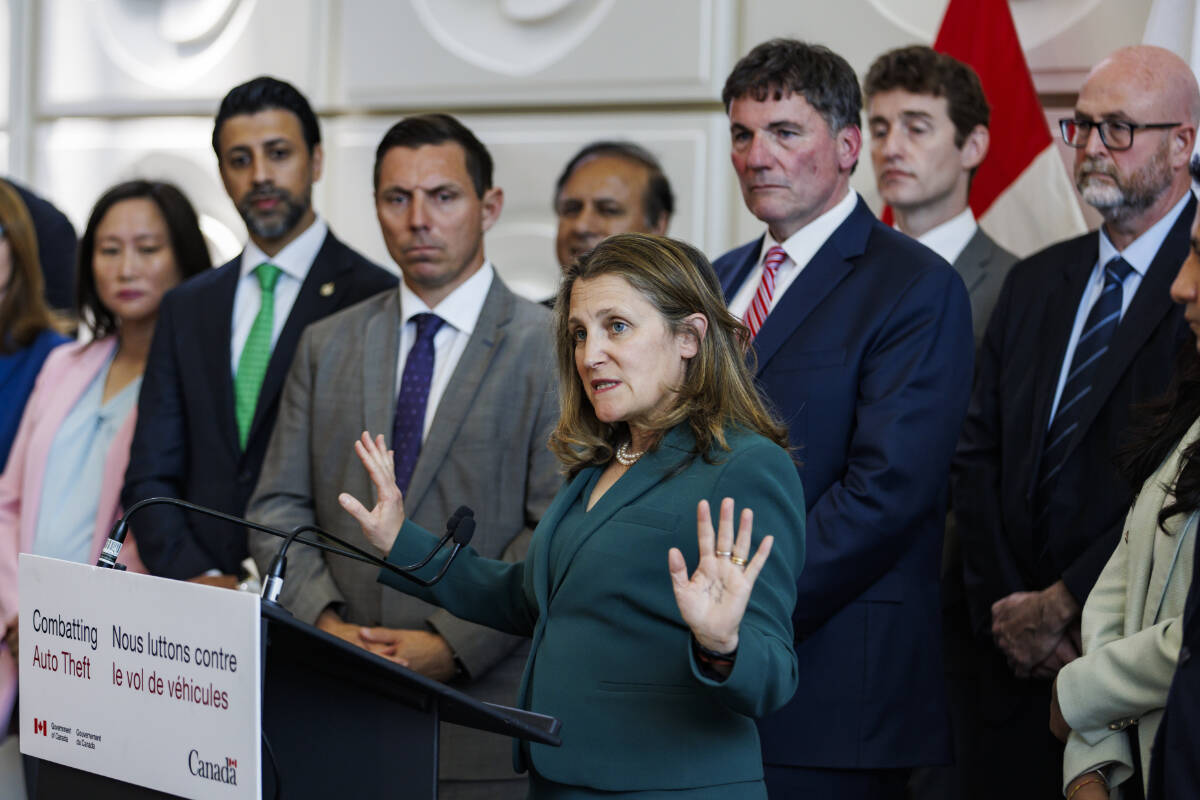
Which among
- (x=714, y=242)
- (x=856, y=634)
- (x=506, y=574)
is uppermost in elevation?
(x=714, y=242)

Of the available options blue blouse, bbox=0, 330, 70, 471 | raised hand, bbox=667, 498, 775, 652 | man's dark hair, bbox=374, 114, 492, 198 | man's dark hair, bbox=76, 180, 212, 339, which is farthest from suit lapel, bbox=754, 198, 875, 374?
blue blouse, bbox=0, 330, 70, 471

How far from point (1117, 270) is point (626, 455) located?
148 cm

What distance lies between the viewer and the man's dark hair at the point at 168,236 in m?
3.81

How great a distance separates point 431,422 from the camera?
9.67 ft

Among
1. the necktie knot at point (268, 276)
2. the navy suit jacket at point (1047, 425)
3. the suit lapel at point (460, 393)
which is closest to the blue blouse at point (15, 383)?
the necktie knot at point (268, 276)

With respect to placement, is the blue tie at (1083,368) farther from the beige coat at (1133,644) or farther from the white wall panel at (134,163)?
the white wall panel at (134,163)

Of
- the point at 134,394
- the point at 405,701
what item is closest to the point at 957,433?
the point at 405,701

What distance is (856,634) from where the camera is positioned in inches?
99.7

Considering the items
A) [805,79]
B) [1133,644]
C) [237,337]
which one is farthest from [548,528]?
[237,337]

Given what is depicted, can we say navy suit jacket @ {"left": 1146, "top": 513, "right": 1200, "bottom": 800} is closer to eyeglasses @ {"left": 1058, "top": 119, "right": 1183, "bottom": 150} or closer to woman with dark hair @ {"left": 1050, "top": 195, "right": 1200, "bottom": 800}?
woman with dark hair @ {"left": 1050, "top": 195, "right": 1200, "bottom": 800}

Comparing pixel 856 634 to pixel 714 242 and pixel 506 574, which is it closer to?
pixel 506 574

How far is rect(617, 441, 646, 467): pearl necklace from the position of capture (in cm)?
207

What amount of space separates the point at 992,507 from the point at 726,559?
1.58 meters

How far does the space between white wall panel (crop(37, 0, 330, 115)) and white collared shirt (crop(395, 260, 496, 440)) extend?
2.25 meters
